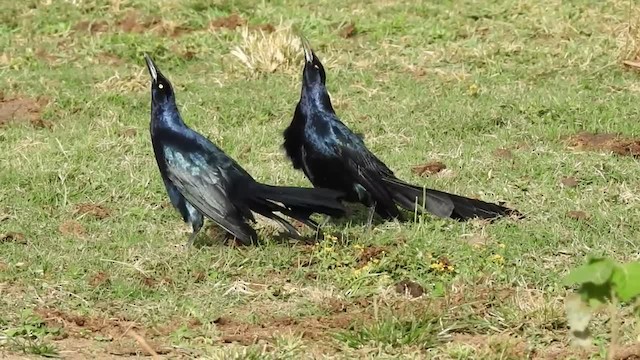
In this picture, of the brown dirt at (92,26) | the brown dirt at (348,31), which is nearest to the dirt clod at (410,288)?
the brown dirt at (348,31)

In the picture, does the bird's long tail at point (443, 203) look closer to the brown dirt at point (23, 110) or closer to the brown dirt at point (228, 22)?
the brown dirt at point (23, 110)

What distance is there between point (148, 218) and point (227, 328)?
171cm

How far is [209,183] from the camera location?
5.87 m

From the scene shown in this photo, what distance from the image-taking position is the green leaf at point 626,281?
2588mm

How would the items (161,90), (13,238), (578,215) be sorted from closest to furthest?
(13,238) → (161,90) → (578,215)

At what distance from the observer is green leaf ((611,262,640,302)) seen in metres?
2.59

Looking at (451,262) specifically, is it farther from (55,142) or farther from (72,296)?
(55,142)

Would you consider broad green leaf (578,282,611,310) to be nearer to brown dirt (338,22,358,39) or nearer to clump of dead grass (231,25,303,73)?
clump of dead grass (231,25,303,73)

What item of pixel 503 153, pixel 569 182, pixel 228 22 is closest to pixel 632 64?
pixel 503 153

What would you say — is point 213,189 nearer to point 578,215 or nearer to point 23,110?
point 578,215

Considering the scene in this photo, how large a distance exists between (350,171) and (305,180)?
84 cm

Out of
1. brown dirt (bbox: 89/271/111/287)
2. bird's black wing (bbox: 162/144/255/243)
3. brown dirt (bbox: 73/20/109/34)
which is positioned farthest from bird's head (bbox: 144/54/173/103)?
brown dirt (bbox: 73/20/109/34)

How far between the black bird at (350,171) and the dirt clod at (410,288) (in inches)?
33.3

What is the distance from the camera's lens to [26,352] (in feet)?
15.0
